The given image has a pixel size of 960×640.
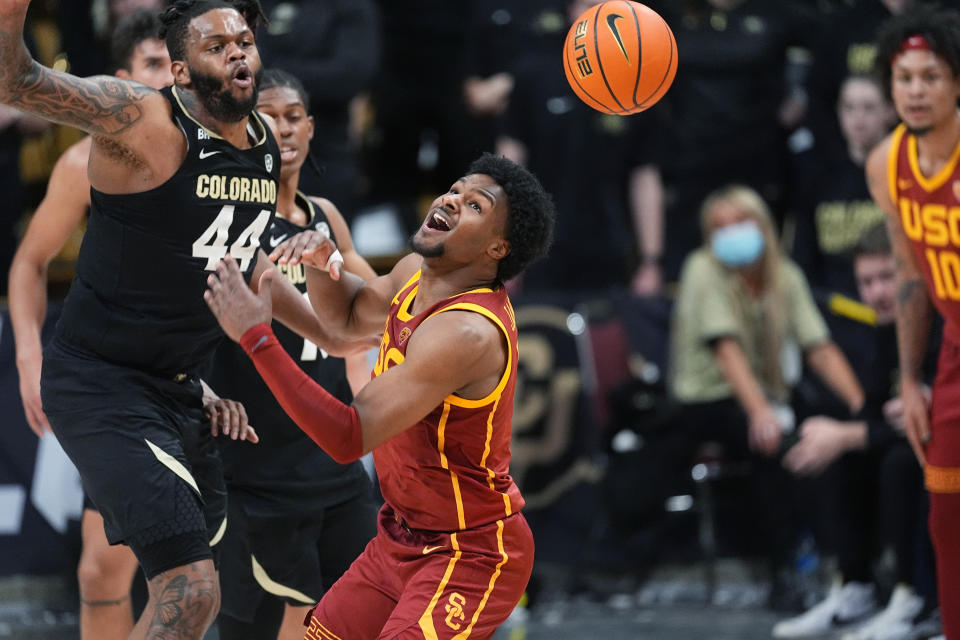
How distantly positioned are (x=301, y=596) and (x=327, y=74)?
3724 millimetres

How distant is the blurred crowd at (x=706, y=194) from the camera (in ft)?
24.4

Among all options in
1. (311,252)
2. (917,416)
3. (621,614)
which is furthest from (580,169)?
(311,252)

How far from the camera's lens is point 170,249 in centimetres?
464

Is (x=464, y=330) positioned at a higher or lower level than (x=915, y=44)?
lower

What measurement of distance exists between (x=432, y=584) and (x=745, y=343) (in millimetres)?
3988

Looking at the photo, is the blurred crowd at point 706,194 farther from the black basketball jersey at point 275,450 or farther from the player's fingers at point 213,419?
the player's fingers at point 213,419

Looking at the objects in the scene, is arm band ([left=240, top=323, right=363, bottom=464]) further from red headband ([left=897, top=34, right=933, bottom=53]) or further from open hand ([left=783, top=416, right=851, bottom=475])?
open hand ([left=783, top=416, right=851, bottom=475])

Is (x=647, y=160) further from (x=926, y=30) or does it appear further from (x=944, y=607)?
(x=944, y=607)

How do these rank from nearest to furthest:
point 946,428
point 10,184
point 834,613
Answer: point 946,428 → point 834,613 → point 10,184

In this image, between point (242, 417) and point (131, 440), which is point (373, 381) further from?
point (242, 417)

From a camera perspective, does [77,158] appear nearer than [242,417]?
No

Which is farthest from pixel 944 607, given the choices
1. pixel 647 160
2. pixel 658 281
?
pixel 647 160

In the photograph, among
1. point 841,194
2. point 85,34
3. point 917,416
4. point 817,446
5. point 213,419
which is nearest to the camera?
point 213,419

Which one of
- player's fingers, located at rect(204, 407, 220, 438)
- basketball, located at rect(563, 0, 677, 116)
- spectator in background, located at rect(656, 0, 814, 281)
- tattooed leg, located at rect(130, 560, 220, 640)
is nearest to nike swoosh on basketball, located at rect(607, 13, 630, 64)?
basketball, located at rect(563, 0, 677, 116)
